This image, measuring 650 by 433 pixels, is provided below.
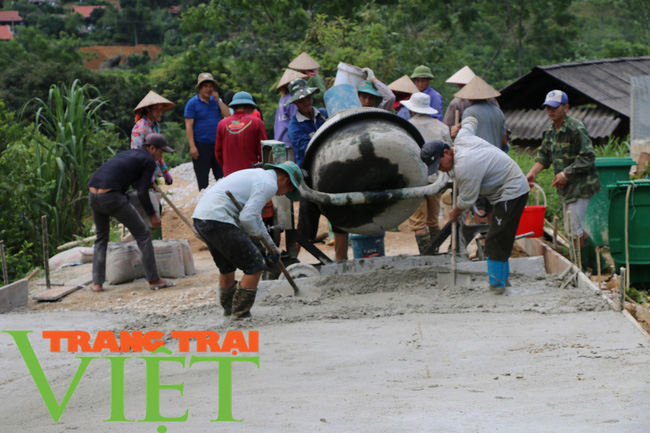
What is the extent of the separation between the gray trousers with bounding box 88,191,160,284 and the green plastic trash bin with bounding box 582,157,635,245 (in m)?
4.50

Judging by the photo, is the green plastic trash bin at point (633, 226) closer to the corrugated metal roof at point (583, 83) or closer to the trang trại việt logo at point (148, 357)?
the trang trại việt logo at point (148, 357)

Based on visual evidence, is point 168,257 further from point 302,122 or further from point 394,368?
point 394,368

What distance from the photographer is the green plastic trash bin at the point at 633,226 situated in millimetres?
7270

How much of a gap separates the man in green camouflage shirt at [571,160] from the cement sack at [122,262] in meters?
4.29

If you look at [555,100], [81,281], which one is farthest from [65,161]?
[555,100]

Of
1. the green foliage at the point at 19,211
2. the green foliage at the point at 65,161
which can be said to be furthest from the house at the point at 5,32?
the green foliage at the point at 19,211

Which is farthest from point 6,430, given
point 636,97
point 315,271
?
point 636,97

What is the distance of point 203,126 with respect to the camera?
30.3ft

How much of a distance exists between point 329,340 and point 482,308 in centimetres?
142

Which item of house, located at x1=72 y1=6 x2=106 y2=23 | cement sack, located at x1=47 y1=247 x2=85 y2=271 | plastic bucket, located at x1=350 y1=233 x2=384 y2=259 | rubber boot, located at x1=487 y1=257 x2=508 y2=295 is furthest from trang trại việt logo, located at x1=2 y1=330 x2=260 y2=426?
house, located at x1=72 y1=6 x2=106 y2=23

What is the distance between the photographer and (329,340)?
5504mm

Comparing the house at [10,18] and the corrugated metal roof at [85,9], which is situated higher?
the corrugated metal roof at [85,9]

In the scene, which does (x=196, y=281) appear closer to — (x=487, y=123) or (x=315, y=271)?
(x=315, y=271)

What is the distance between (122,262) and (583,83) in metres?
11.9
